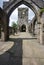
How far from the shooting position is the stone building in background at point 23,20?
9050cm

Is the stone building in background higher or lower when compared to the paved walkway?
higher

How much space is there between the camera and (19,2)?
81.7 feet

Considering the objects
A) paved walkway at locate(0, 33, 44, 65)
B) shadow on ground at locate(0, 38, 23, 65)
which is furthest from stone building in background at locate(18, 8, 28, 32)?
shadow on ground at locate(0, 38, 23, 65)

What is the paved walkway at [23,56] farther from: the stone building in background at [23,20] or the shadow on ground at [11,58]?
the stone building in background at [23,20]

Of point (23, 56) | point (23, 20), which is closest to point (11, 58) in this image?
point (23, 56)

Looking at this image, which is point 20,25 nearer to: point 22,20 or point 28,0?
point 22,20

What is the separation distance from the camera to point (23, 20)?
3711 inches

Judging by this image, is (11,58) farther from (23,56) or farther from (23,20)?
(23,20)

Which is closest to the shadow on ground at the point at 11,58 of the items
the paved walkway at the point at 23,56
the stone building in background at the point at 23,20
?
the paved walkway at the point at 23,56

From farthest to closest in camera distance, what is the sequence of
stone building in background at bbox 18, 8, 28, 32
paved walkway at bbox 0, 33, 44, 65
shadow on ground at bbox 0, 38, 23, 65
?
stone building in background at bbox 18, 8, 28, 32 → paved walkway at bbox 0, 33, 44, 65 → shadow on ground at bbox 0, 38, 23, 65

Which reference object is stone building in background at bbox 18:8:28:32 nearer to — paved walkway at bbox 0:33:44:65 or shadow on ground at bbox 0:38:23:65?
paved walkway at bbox 0:33:44:65

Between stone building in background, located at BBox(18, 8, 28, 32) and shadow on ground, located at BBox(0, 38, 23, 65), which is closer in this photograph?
shadow on ground, located at BBox(0, 38, 23, 65)

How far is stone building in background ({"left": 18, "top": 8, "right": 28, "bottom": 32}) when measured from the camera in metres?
90.5

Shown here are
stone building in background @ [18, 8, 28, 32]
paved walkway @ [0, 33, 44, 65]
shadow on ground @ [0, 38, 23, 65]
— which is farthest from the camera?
stone building in background @ [18, 8, 28, 32]
